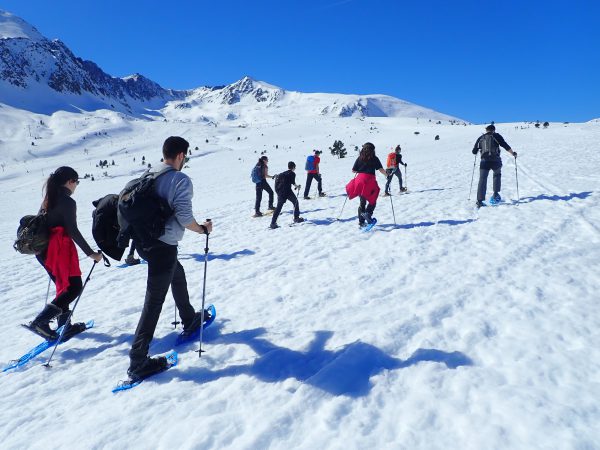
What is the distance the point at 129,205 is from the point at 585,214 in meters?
9.42

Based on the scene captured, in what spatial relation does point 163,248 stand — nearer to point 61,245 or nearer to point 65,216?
point 65,216

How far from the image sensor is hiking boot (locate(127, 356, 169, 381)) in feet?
11.9

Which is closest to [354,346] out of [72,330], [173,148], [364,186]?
[173,148]

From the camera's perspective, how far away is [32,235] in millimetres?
4234

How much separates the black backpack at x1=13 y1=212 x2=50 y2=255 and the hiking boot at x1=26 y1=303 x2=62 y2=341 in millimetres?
765

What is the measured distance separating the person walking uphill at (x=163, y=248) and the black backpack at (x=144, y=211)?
0.17ft

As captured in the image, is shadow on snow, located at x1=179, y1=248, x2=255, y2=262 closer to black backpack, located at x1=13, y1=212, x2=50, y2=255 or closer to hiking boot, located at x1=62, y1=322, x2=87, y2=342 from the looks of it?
hiking boot, located at x1=62, y1=322, x2=87, y2=342

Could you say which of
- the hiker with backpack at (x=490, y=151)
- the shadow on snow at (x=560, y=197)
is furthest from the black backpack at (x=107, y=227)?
the shadow on snow at (x=560, y=197)

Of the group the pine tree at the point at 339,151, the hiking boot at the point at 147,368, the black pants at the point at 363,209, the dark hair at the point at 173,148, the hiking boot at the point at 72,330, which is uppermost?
the pine tree at the point at 339,151

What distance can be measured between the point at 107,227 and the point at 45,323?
1.77 m

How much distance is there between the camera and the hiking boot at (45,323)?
4.54m

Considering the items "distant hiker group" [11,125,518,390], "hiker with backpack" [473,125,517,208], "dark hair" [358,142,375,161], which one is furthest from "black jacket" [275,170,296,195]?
"distant hiker group" [11,125,518,390]

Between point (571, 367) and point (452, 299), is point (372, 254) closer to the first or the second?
point (452, 299)

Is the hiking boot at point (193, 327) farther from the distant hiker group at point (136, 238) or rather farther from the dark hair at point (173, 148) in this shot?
the dark hair at point (173, 148)
